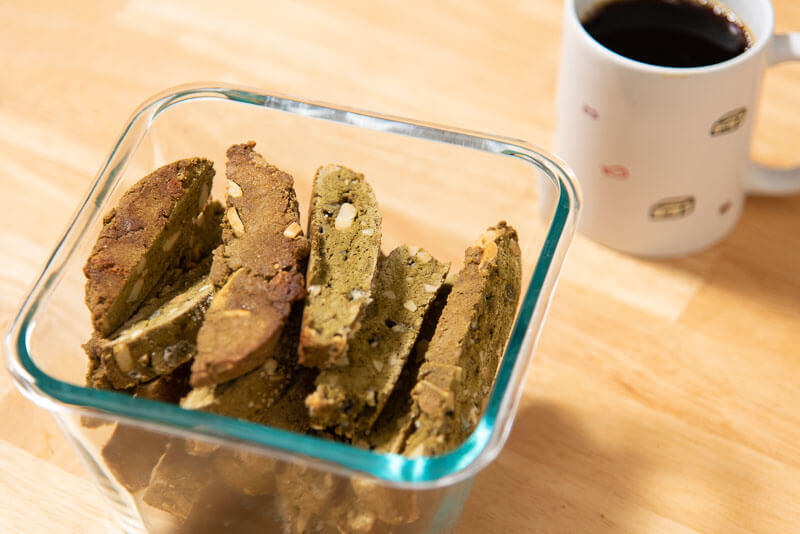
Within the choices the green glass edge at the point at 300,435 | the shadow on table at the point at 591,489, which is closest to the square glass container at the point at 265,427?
the green glass edge at the point at 300,435

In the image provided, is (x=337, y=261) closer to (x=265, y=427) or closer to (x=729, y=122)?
(x=265, y=427)

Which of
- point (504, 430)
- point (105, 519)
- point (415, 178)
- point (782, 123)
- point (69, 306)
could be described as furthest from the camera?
point (782, 123)

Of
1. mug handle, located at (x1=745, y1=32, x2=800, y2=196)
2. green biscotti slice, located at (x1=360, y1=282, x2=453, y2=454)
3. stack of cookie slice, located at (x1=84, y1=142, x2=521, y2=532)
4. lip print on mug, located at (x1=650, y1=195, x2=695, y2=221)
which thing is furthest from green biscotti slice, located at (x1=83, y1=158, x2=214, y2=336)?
mug handle, located at (x1=745, y1=32, x2=800, y2=196)

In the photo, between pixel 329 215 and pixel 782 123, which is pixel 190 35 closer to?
pixel 329 215

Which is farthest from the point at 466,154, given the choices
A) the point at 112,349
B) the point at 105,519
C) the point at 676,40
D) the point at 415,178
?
the point at 105,519

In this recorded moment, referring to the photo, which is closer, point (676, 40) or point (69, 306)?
point (69, 306)

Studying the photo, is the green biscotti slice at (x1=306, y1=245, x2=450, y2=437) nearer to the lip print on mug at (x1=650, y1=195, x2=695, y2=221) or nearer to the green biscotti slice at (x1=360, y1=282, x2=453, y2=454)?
the green biscotti slice at (x1=360, y1=282, x2=453, y2=454)

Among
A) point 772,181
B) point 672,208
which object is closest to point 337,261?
point 672,208
